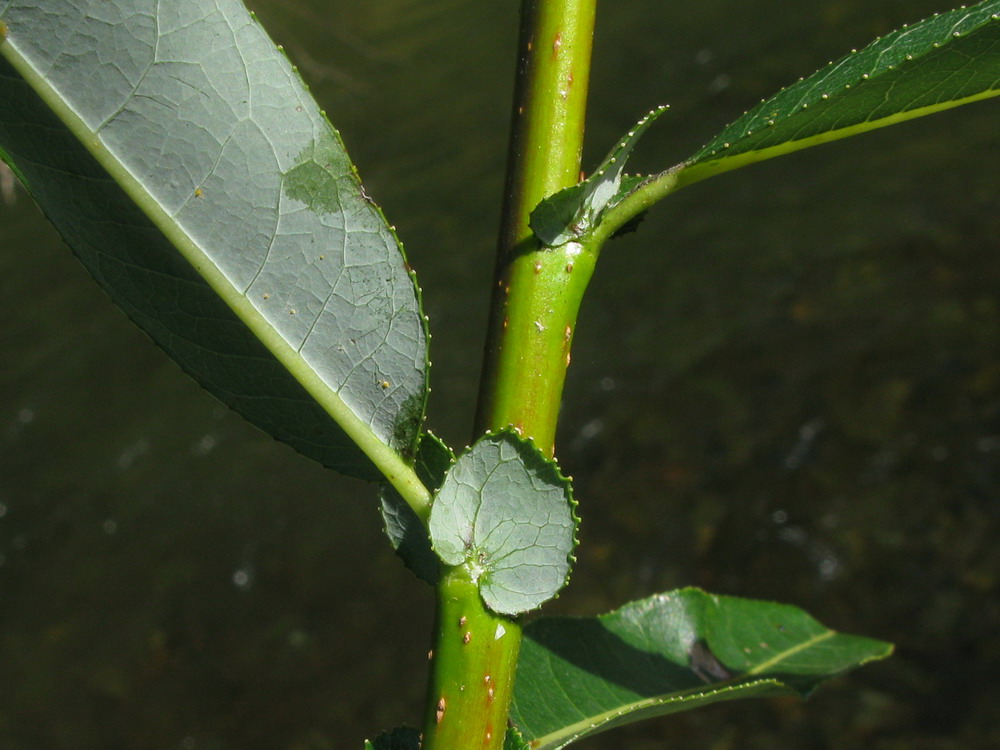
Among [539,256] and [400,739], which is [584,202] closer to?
[539,256]

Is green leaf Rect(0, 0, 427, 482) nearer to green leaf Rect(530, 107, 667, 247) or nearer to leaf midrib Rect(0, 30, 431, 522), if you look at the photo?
leaf midrib Rect(0, 30, 431, 522)

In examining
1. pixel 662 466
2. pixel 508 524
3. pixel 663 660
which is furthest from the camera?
pixel 662 466

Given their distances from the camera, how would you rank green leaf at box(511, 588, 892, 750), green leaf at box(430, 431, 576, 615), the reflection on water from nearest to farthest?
green leaf at box(430, 431, 576, 615), green leaf at box(511, 588, 892, 750), the reflection on water

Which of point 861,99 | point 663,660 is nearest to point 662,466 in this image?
point 663,660

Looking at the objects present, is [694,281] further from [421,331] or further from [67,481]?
[421,331]

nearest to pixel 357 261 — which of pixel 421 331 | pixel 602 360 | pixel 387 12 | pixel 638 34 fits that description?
pixel 421 331

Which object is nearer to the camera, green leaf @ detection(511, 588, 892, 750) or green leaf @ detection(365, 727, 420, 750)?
green leaf @ detection(365, 727, 420, 750)

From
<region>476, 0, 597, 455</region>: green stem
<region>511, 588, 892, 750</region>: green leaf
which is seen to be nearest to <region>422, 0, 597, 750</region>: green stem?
<region>476, 0, 597, 455</region>: green stem
